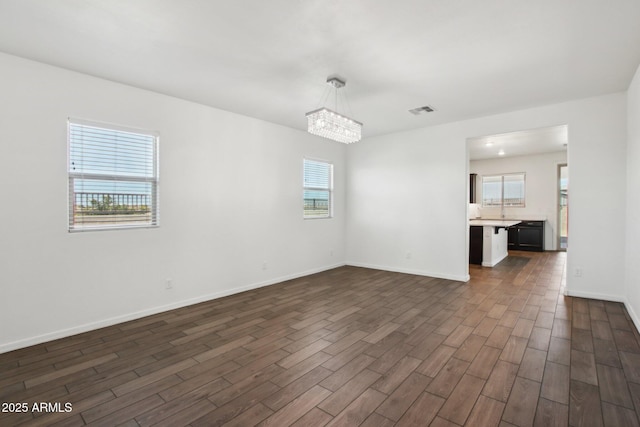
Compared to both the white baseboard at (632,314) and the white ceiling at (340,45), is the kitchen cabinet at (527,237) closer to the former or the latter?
the white baseboard at (632,314)

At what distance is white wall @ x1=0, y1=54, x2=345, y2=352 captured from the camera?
2.77m

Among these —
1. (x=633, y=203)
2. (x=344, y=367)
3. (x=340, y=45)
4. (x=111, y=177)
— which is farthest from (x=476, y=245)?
(x=111, y=177)

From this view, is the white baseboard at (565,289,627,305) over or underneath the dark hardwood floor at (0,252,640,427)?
over

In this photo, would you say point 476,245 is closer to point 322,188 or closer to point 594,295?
point 594,295

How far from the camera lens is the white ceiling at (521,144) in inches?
235

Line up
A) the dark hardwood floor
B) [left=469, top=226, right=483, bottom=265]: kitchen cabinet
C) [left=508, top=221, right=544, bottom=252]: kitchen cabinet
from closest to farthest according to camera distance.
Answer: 1. the dark hardwood floor
2. [left=469, top=226, right=483, bottom=265]: kitchen cabinet
3. [left=508, top=221, right=544, bottom=252]: kitchen cabinet

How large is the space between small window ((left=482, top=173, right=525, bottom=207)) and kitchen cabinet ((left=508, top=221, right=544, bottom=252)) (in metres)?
0.70

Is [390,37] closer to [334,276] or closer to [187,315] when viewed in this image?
[187,315]

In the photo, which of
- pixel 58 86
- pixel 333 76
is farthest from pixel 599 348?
pixel 58 86

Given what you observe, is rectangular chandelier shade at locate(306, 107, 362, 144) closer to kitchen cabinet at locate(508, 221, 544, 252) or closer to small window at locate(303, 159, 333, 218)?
small window at locate(303, 159, 333, 218)

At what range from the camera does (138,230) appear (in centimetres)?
349

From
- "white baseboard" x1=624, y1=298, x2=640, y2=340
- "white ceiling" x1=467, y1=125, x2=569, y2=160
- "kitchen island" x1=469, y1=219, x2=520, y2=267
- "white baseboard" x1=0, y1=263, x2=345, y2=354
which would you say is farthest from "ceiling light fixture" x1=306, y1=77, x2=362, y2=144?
"kitchen island" x1=469, y1=219, x2=520, y2=267

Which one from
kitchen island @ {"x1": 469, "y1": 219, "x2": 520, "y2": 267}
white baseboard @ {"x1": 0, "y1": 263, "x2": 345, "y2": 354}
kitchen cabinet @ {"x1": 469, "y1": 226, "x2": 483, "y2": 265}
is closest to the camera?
white baseboard @ {"x1": 0, "y1": 263, "x2": 345, "y2": 354}

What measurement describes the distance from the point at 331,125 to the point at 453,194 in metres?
2.81
